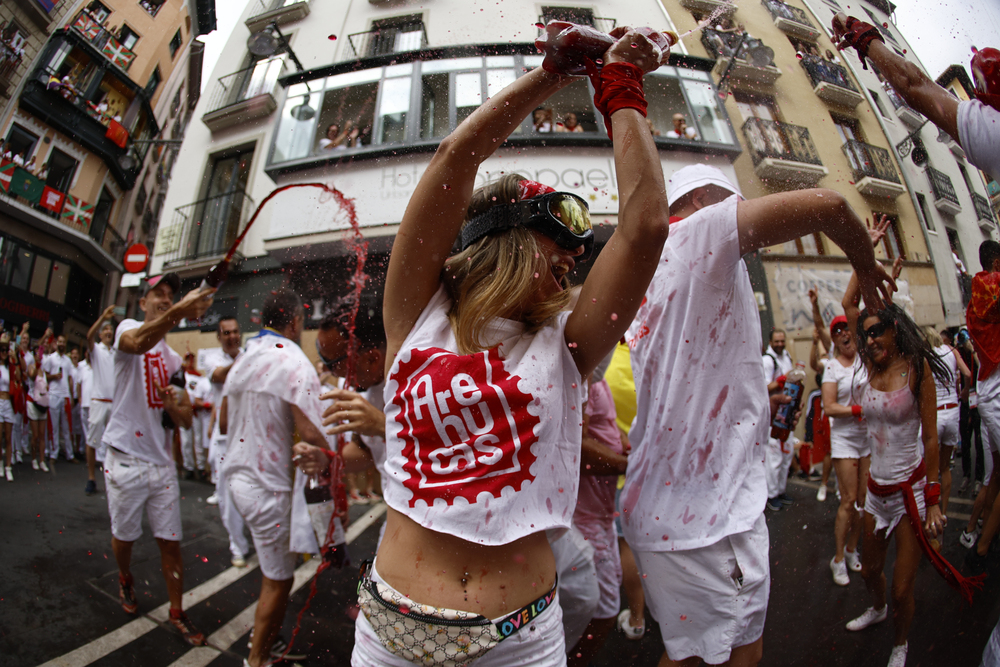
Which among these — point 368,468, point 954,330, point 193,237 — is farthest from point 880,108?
point 193,237

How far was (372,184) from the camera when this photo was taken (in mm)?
1057

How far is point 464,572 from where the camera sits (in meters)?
0.81

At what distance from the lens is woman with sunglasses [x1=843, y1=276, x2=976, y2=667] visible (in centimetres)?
102

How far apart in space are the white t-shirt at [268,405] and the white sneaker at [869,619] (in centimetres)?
130

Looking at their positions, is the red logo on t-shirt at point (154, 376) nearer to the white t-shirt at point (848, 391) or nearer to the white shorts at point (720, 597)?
the white shorts at point (720, 597)

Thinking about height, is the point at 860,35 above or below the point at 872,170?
above

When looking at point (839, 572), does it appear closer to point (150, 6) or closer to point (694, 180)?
point (694, 180)

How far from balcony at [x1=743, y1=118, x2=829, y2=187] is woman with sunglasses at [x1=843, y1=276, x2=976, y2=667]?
244mm

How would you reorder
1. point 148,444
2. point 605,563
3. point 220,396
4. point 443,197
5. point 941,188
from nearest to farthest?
1. point 443,197
2. point 941,188
3. point 220,396
4. point 148,444
5. point 605,563

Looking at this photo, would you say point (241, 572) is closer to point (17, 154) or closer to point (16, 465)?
point (16, 465)

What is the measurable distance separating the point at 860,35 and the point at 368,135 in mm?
1144

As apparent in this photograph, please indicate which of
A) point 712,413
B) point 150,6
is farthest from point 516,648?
point 150,6

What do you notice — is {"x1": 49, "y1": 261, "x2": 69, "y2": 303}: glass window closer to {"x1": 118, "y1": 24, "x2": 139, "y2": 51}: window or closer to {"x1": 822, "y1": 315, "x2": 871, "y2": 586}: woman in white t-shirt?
{"x1": 118, "y1": 24, "x2": 139, "y2": 51}: window

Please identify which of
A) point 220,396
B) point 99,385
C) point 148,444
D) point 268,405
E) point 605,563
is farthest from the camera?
point 605,563
